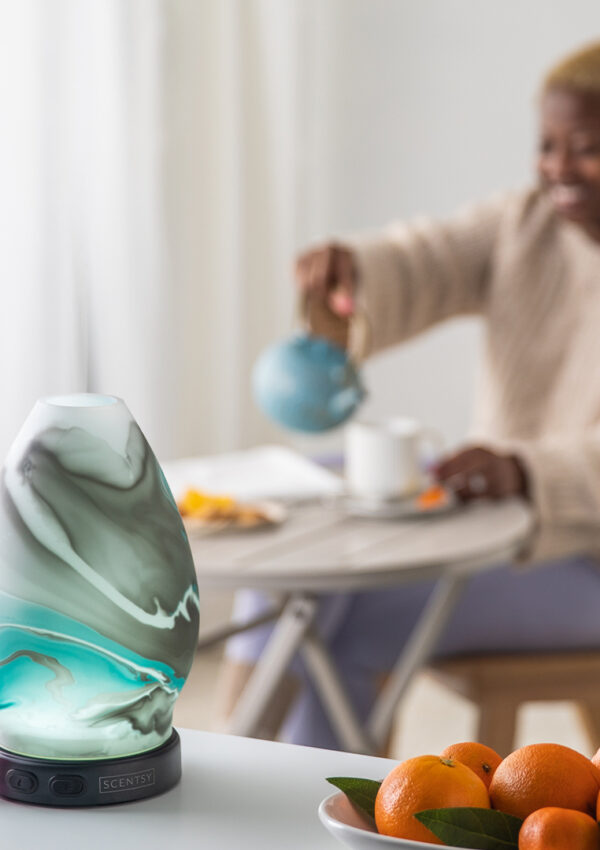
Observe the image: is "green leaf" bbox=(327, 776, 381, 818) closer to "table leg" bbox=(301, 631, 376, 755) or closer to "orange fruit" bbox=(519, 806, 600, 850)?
"orange fruit" bbox=(519, 806, 600, 850)

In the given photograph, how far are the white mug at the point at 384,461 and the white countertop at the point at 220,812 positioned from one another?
3.11ft

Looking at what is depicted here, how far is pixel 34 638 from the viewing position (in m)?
0.63

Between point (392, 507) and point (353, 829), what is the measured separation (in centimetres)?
112

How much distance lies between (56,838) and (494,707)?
1223mm

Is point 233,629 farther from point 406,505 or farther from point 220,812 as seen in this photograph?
point 220,812

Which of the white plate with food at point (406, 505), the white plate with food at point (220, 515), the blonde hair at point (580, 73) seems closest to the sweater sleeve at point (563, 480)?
the white plate with food at point (406, 505)

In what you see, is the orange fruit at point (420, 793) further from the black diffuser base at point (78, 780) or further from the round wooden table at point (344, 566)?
the round wooden table at point (344, 566)

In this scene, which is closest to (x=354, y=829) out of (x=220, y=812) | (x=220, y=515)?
(x=220, y=812)

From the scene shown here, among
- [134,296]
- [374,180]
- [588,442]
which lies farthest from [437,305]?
[374,180]

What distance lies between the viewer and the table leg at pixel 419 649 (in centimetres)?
167

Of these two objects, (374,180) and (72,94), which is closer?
(72,94)

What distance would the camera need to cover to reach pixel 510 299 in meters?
2.14

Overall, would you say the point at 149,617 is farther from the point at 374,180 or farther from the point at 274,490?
the point at 374,180

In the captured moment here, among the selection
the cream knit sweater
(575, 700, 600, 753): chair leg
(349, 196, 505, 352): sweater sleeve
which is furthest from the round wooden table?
(349, 196, 505, 352): sweater sleeve
